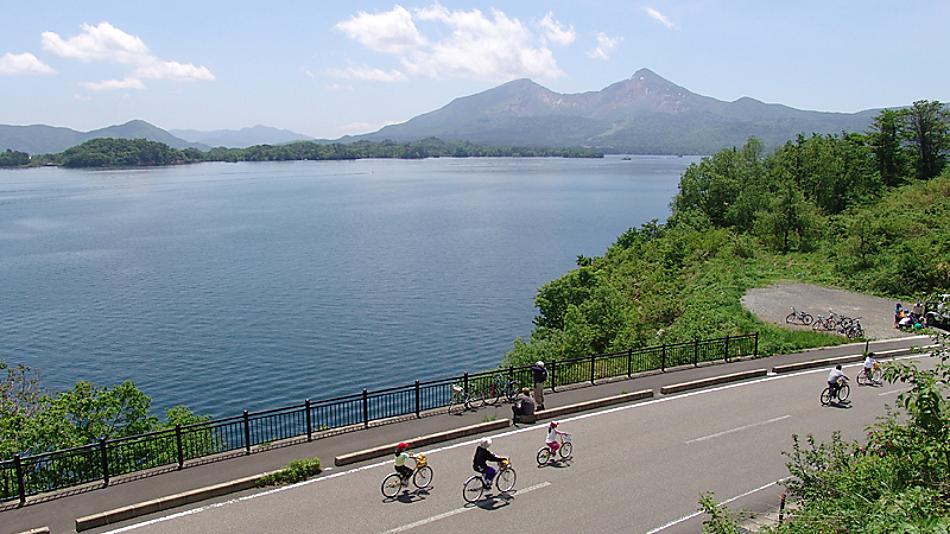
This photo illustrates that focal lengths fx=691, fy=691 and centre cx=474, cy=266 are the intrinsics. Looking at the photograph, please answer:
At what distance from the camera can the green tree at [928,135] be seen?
67812mm

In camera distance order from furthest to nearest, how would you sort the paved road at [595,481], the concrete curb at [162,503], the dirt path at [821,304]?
the dirt path at [821,304]
the paved road at [595,481]
the concrete curb at [162,503]

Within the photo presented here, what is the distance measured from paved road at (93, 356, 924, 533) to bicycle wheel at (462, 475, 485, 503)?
196 millimetres

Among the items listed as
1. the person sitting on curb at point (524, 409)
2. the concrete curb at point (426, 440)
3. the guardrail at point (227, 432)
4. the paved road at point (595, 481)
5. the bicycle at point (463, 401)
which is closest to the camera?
the paved road at point (595, 481)

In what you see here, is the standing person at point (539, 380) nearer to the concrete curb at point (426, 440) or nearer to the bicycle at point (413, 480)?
the concrete curb at point (426, 440)

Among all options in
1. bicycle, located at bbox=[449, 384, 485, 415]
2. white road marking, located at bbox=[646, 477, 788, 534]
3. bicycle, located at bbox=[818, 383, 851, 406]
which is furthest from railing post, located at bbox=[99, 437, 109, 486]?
bicycle, located at bbox=[818, 383, 851, 406]

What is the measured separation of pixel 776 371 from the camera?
79.2 feet

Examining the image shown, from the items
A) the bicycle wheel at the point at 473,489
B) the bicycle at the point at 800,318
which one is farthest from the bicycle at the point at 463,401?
the bicycle at the point at 800,318

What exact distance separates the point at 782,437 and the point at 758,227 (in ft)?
140

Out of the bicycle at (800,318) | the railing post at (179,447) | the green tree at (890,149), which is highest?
the green tree at (890,149)

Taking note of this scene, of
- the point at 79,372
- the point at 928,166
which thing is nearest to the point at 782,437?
the point at 79,372

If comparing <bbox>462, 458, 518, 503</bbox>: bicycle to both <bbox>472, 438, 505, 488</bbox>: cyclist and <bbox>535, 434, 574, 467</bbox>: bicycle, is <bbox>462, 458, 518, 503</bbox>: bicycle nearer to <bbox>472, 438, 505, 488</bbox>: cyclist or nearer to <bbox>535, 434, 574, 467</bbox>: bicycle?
<bbox>472, 438, 505, 488</bbox>: cyclist

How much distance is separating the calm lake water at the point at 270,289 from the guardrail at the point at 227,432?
1290 cm

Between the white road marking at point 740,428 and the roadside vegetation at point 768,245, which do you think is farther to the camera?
the roadside vegetation at point 768,245

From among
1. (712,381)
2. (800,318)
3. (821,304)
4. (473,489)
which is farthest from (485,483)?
(821,304)
